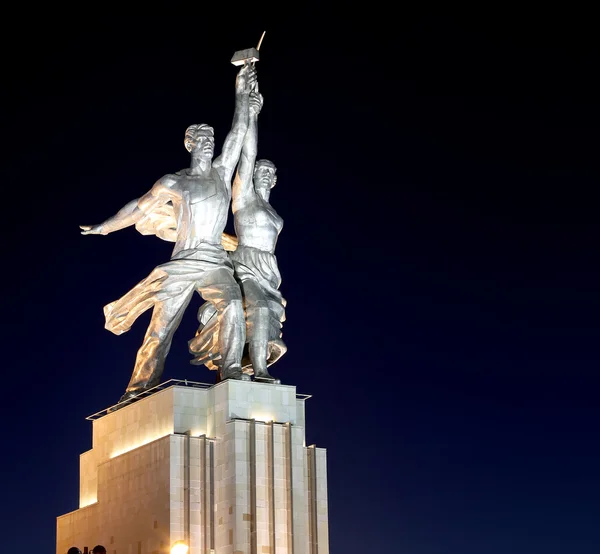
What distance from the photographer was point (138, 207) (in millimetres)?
27625

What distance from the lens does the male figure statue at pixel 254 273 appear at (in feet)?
86.1

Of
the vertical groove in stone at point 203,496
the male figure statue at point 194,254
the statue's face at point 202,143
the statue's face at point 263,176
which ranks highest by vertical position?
the statue's face at point 202,143

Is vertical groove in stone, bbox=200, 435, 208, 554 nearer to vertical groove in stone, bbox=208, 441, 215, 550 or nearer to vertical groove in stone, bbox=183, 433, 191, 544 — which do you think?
vertical groove in stone, bbox=208, 441, 215, 550

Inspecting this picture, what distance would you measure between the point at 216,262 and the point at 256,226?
1506 mm

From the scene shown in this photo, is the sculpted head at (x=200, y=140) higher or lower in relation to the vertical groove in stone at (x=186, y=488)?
higher

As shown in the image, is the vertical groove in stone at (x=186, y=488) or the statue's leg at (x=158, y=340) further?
the statue's leg at (x=158, y=340)

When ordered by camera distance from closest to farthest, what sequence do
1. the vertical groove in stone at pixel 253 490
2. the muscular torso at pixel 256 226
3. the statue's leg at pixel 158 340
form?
the vertical groove in stone at pixel 253 490, the statue's leg at pixel 158 340, the muscular torso at pixel 256 226

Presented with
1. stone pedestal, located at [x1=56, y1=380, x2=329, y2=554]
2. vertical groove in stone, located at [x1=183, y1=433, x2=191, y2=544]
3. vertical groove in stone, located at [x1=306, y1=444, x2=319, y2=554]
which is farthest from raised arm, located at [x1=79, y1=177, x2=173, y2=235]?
vertical groove in stone, located at [x1=306, y1=444, x2=319, y2=554]

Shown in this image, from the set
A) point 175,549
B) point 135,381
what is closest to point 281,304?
point 135,381

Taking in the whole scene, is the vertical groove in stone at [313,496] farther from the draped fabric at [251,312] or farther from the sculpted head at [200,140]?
the sculpted head at [200,140]

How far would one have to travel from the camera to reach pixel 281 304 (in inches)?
1073

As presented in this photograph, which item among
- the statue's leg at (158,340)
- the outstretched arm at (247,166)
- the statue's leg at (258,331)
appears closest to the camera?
the statue's leg at (258,331)

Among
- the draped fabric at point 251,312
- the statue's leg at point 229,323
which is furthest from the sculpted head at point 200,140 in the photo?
the statue's leg at point 229,323

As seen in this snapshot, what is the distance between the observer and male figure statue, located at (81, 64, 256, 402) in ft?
86.3
